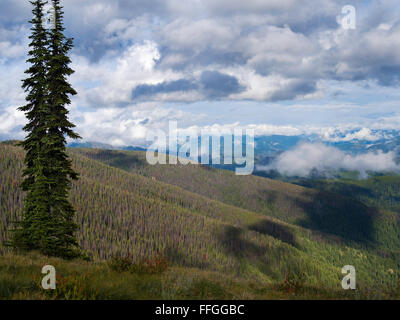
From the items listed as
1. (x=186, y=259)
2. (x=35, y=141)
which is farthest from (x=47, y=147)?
(x=186, y=259)

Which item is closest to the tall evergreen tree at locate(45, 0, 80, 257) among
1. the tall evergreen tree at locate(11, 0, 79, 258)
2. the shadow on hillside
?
the tall evergreen tree at locate(11, 0, 79, 258)

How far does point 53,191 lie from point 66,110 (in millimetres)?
6950

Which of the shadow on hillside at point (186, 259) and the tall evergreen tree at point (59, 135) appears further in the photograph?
the shadow on hillside at point (186, 259)

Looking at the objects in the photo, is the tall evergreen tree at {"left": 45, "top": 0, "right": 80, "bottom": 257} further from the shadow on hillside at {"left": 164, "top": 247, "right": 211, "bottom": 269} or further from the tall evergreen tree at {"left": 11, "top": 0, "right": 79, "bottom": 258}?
the shadow on hillside at {"left": 164, "top": 247, "right": 211, "bottom": 269}

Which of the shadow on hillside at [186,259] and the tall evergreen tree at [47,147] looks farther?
the shadow on hillside at [186,259]

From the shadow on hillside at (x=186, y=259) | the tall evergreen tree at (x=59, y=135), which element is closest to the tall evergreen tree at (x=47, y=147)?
the tall evergreen tree at (x=59, y=135)

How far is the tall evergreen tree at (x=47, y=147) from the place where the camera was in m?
22.9

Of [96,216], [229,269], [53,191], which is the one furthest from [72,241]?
[229,269]

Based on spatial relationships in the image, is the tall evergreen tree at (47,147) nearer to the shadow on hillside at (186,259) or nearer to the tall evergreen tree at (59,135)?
the tall evergreen tree at (59,135)

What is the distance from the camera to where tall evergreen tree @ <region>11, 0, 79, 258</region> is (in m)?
22.9

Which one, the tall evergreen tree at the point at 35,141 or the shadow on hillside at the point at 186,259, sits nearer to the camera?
the tall evergreen tree at the point at 35,141

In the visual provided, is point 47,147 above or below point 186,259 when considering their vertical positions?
above

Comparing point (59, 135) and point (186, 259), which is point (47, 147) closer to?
point (59, 135)

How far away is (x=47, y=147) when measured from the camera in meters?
23.5
